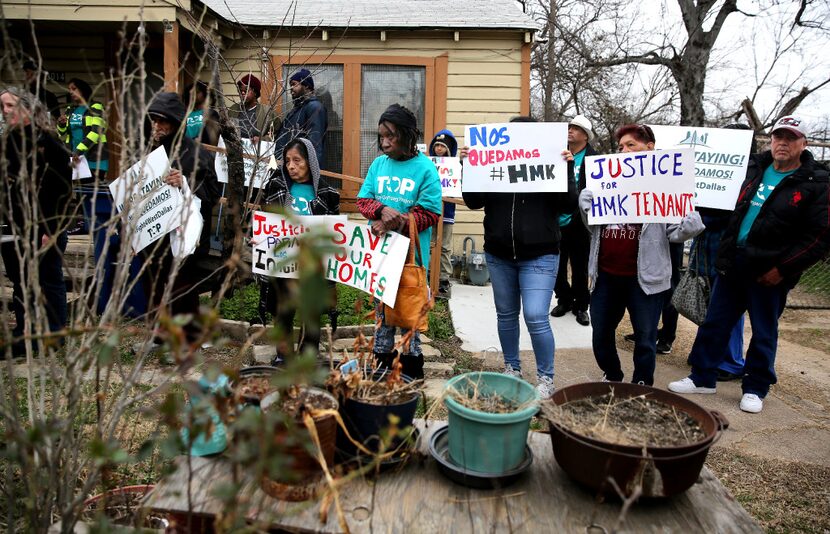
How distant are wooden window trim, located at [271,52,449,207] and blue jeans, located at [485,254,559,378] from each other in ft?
15.5

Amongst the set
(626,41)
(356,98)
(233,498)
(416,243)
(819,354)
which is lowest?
(819,354)

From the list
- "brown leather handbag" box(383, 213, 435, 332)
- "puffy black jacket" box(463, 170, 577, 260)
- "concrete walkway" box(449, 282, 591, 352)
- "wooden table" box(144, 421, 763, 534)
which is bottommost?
"concrete walkway" box(449, 282, 591, 352)

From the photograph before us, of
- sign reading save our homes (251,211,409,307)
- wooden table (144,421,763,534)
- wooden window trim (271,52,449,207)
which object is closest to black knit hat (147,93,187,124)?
sign reading save our homes (251,211,409,307)

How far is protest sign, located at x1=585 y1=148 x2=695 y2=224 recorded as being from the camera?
11.8ft

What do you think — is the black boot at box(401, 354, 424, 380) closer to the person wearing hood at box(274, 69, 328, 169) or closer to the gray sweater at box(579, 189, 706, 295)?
the gray sweater at box(579, 189, 706, 295)

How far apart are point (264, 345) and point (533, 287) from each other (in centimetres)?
245

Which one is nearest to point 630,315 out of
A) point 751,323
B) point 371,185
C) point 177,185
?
point 751,323

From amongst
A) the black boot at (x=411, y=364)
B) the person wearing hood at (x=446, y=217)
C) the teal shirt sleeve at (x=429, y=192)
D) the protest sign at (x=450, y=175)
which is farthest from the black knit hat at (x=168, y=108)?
the person wearing hood at (x=446, y=217)

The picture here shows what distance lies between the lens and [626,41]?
17641 mm

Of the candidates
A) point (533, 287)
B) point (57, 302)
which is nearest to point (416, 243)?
point (533, 287)

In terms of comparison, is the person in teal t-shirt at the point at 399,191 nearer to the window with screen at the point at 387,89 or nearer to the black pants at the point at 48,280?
the black pants at the point at 48,280

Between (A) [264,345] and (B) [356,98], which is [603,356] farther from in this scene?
(B) [356,98]

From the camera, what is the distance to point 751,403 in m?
4.20

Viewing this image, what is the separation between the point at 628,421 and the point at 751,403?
9.20 ft
